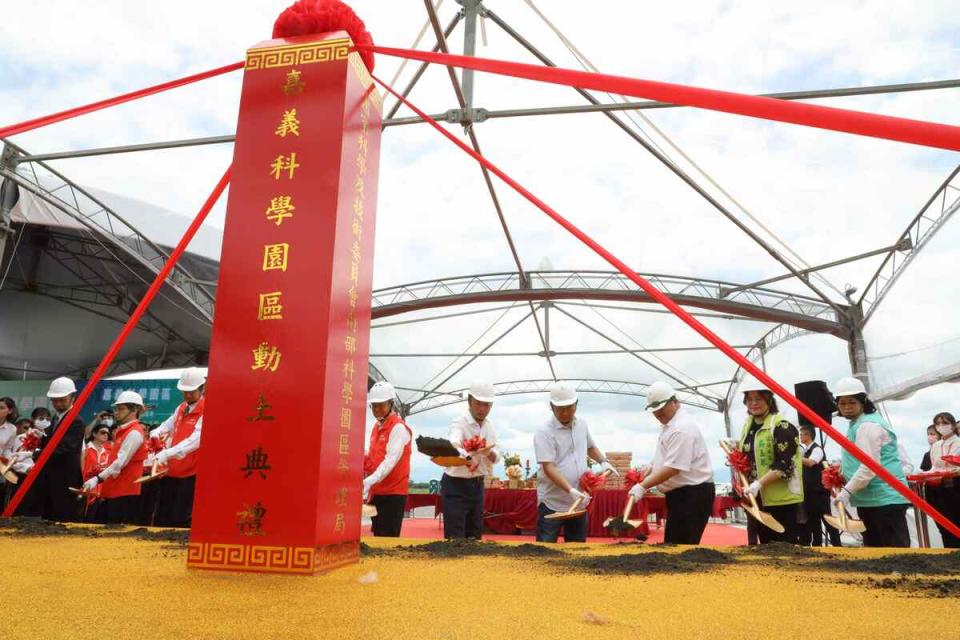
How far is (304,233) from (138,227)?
919 centimetres

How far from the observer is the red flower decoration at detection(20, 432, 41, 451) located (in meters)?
5.95

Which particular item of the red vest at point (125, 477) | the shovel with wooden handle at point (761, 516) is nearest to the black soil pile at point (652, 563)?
the shovel with wooden handle at point (761, 516)

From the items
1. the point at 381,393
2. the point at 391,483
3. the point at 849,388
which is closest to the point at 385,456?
the point at 391,483

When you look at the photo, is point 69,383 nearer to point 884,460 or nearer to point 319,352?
point 319,352

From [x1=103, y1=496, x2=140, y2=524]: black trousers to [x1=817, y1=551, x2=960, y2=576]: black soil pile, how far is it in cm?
558

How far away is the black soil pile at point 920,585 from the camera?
1816 millimetres

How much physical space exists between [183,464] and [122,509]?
1.59m

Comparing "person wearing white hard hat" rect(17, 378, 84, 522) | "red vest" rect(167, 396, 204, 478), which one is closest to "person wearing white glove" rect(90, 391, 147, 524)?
"person wearing white hard hat" rect(17, 378, 84, 522)

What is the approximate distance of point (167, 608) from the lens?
1.52 metres

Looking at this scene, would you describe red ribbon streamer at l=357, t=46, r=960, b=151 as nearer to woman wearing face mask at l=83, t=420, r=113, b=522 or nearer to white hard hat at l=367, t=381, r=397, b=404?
white hard hat at l=367, t=381, r=397, b=404

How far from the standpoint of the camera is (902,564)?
242 cm

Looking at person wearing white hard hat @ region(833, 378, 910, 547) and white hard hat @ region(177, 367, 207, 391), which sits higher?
white hard hat @ region(177, 367, 207, 391)

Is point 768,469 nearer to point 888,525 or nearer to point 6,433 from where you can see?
point 888,525

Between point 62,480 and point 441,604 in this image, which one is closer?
point 441,604
